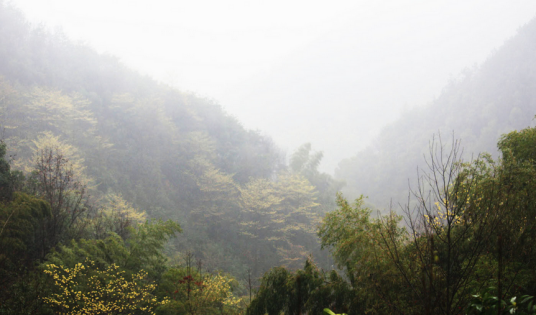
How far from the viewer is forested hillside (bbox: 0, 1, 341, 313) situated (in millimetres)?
15461

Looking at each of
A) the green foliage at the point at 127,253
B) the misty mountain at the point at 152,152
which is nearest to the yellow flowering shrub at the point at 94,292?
the green foliage at the point at 127,253

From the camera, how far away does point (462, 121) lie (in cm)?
4147

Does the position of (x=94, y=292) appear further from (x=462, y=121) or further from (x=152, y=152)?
(x=462, y=121)

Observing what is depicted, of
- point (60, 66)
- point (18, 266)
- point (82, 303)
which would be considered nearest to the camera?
point (82, 303)

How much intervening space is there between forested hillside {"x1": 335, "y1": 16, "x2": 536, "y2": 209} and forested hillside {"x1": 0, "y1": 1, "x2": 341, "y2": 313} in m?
18.5

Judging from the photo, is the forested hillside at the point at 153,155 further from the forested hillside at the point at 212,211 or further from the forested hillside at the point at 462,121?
the forested hillside at the point at 462,121

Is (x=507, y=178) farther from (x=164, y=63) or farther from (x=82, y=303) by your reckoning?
(x=164, y=63)

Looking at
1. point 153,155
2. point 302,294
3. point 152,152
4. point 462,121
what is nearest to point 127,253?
point 302,294

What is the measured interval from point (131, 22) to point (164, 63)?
9486mm

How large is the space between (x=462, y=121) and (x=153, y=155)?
45.7 meters

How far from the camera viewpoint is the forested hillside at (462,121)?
35688 mm

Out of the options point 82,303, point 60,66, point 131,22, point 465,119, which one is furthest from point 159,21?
point 82,303

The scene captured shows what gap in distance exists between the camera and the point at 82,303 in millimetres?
4320

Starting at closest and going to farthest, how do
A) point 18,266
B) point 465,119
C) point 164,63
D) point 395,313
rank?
1. point 395,313
2. point 18,266
3. point 465,119
4. point 164,63
